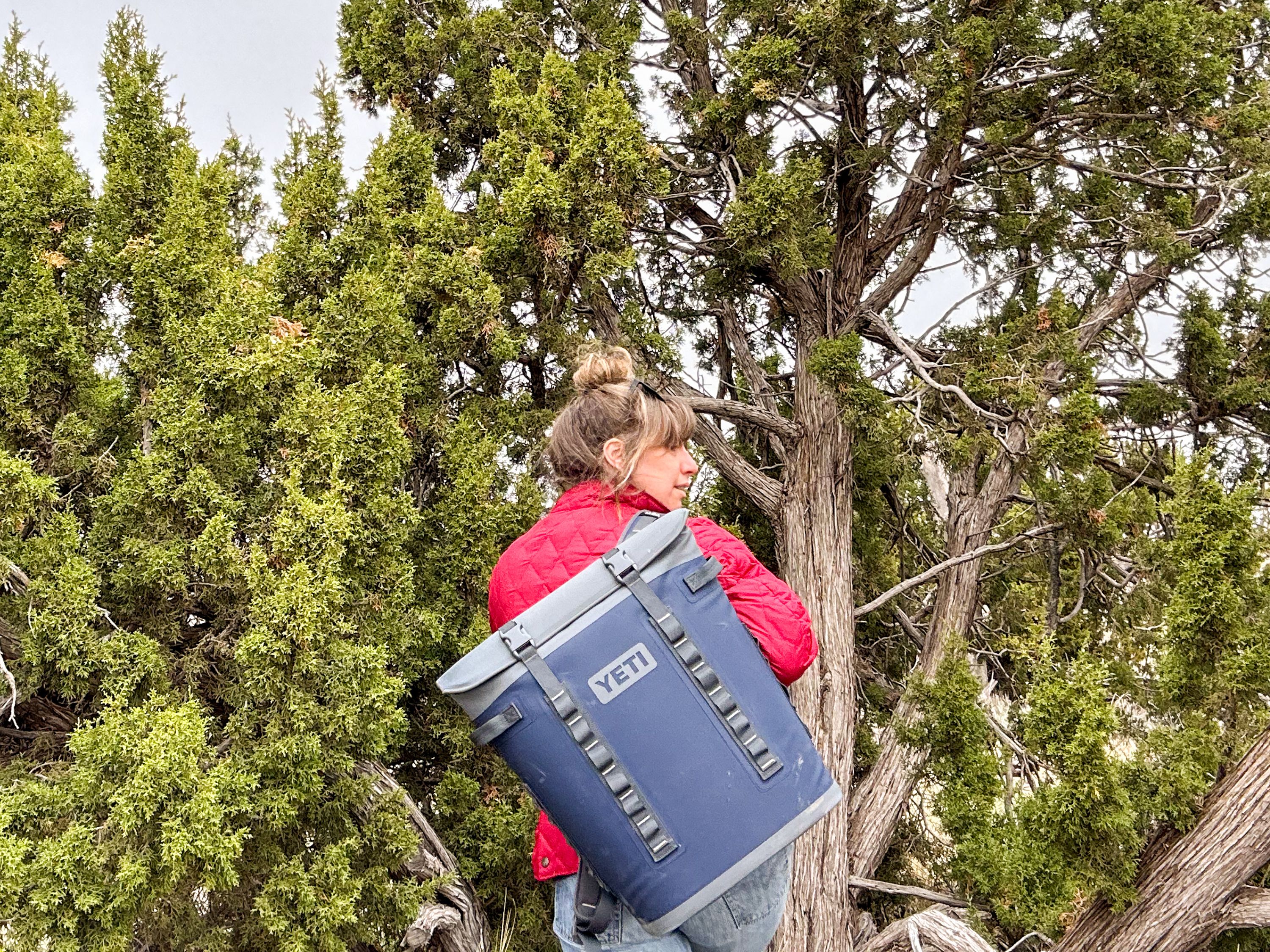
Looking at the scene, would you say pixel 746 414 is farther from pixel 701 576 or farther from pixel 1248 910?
pixel 701 576

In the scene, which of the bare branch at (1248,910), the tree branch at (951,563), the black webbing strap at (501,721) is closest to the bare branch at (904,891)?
the bare branch at (1248,910)

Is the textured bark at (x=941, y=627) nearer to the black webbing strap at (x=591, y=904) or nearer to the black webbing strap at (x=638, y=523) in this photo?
the black webbing strap at (x=591, y=904)

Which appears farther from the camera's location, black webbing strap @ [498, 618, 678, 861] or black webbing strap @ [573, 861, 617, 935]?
black webbing strap @ [573, 861, 617, 935]

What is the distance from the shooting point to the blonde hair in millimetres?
2100

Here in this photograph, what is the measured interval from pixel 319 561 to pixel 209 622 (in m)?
0.62

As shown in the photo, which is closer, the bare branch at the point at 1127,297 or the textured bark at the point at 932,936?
the textured bark at the point at 932,936

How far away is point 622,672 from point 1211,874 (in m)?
2.84

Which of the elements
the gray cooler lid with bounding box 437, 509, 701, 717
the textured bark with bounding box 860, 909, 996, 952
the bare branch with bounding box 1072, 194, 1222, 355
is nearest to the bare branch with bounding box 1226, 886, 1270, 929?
the textured bark with bounding box 860, 909, 996, 952

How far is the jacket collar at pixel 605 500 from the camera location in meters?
2.06

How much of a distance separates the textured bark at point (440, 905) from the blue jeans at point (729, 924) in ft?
6.82

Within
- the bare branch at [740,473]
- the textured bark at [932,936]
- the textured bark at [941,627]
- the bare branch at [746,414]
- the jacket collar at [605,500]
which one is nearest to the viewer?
the jacket collar at [605,500]

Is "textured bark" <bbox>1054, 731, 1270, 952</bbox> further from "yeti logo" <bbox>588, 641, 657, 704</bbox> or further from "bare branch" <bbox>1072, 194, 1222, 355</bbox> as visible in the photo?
"bare branch" <bbox>1072, 194, 1222, 355</bbox>

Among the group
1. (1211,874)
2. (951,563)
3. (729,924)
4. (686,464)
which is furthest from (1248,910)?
(686,464)

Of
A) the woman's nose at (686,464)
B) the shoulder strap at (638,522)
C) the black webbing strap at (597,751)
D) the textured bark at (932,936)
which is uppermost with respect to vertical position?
the woman's nose at (686,464)
